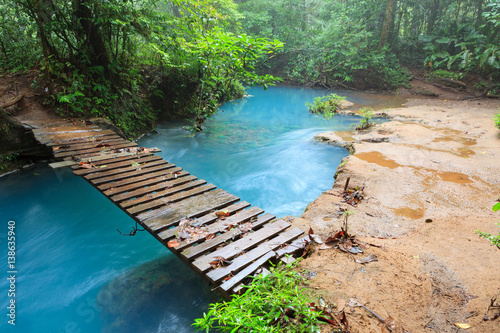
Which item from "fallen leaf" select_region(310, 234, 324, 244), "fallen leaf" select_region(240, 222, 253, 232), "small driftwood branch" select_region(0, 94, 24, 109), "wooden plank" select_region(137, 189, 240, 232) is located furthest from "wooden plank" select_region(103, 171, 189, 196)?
"small driftwood branch" select_region(0, 94, 24, 109)

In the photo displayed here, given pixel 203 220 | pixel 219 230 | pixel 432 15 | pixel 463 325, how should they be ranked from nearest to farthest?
1. pixel 463 325
2. pixel 219 230
3. pixel 203 220
4. pixel 432 15

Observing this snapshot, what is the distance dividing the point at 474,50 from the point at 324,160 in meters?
14.7

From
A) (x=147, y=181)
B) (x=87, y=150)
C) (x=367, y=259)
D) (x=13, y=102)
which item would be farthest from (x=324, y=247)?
(x=13, y=102)

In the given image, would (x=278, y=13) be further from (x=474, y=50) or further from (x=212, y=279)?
(x=212, y=279)

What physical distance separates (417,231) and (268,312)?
2482 mm

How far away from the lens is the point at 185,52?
8328 mm

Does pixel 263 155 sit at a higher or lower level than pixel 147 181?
lower

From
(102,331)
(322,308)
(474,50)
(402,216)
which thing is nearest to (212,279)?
(322,308)

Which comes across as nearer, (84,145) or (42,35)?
(84,145)

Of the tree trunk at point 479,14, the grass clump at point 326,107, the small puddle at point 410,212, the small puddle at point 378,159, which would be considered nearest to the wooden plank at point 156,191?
the small puddle at point 410,212

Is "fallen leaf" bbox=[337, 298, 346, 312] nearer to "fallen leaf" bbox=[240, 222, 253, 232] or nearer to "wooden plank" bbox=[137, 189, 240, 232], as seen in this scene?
"fallen leaf" bbox=[240, 222, 253, 232]

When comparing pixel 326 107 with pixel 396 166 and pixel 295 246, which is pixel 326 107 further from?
pixel 295 246

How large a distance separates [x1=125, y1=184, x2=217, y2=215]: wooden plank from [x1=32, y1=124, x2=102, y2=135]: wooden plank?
348 centimetres

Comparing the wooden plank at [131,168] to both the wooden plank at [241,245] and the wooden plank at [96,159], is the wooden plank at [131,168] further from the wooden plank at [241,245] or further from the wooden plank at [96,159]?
the wooden plank at [241,245]
